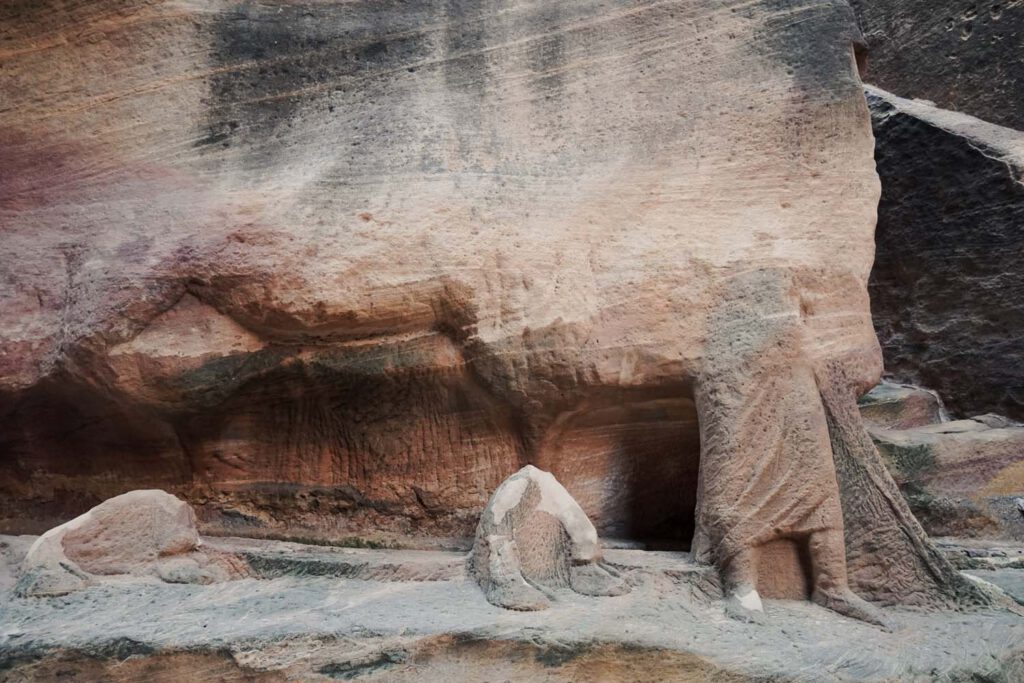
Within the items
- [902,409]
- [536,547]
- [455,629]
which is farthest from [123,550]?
[902,409]

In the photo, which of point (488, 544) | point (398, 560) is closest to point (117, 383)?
point (398, 560)

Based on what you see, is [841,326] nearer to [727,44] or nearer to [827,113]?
[827,113]

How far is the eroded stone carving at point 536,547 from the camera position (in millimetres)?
3393

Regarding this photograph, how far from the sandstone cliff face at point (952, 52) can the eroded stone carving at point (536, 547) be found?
5.06m

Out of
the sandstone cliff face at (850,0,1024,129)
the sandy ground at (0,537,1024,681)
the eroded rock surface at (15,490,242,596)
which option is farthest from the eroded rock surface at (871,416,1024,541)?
the eroded rock surface at (15,490,242,596)

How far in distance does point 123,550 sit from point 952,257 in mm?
5192

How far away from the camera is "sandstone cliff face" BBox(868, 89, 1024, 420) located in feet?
20.2

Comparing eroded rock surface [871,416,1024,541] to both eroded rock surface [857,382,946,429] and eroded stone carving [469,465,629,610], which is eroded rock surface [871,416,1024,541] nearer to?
eroded rock surface [857,382,946,429]

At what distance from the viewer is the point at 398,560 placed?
3.72 metres

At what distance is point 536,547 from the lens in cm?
351

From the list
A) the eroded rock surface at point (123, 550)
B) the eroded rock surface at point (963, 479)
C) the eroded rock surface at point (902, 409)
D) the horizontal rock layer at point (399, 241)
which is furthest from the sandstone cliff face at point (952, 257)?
the eroded rock surface at point (123, 550)

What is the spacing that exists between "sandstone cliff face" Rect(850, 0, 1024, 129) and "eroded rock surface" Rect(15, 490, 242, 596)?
237 inches

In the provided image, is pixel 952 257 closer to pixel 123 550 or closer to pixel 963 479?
pixel 963 479

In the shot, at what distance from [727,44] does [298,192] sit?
195 cm
